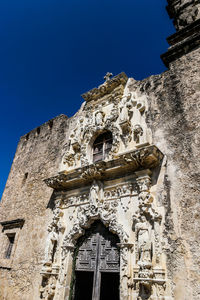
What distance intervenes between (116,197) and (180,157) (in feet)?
5.37

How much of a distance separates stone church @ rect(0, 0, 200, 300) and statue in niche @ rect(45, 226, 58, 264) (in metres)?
0.02

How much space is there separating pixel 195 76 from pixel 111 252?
410 centimetres

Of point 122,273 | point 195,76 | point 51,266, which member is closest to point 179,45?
point 195,76

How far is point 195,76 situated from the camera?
492 centimetres

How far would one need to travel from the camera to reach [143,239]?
4.11m

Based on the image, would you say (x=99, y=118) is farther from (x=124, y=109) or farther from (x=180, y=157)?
(x=180, y=157)

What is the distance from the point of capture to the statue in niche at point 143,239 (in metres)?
3.98

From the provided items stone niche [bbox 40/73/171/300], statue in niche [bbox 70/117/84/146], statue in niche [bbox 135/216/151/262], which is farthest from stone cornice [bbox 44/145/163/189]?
statue in niche [bbox 135/216/151/262]

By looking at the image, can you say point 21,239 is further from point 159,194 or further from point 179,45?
point 179,45

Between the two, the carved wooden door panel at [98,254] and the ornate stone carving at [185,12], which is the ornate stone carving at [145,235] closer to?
the carved wooden door panel at [98,254]

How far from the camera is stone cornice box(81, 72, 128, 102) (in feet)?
21.6

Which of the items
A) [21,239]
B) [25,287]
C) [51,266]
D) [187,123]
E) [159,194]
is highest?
[187,123]

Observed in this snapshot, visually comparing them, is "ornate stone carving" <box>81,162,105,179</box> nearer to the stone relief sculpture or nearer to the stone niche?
the stone niche

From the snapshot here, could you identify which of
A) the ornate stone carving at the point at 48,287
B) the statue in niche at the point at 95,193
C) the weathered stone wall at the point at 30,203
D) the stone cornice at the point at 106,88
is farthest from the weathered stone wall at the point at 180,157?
the weathered stone wall at the point at 30,203
